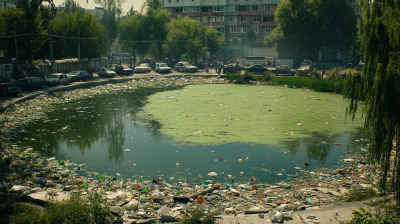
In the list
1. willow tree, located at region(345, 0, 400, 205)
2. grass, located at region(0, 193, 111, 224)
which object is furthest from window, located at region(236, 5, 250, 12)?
grass, located at region(0, 193, 111, 224)

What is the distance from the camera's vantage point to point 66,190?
346 inches

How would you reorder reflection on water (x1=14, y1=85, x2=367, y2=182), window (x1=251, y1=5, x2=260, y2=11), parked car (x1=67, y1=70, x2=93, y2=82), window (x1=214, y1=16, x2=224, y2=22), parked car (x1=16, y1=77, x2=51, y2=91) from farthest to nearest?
window (x1=214, y1=16, x2=224, y2=22) < window (x1=251, y1=5, x2=260, y2=11) < parked car (x1=67, y1=70, x2=93, y2=82) < parked car (x1=16, y1=77, x2=51, y2=91) < reflection on water (x1=14, y1=85, x2=367, y2=182)

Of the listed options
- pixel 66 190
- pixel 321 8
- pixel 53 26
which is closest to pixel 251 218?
pixel 66 190

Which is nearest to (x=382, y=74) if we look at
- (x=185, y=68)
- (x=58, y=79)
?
(x=58, y=79)

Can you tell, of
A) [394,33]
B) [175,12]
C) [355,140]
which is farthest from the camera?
[175,12]

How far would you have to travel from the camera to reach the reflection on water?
10602 mm

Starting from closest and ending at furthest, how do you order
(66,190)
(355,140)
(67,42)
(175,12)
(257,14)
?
(66,190)
(355,140)
(67,42)
(257,14)
(175,12)

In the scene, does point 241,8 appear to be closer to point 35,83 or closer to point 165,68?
point 165,68

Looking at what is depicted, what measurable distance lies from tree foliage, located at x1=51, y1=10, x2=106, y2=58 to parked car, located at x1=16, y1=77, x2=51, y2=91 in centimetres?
962

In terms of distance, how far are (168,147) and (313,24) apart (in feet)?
155

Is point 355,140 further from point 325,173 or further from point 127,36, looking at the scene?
point 127,36

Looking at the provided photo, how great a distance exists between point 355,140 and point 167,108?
1098 centimetres

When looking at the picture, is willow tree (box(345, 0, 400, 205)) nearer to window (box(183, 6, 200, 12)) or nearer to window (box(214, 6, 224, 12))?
window (box(214, 6, 224, 12))

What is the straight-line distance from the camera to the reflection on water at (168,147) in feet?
34.8
